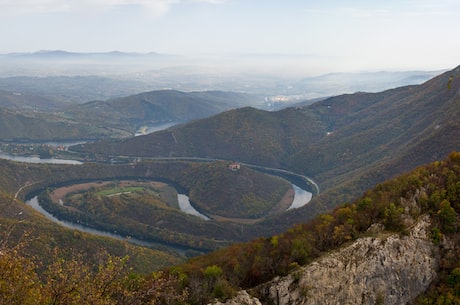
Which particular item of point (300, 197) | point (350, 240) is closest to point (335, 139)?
point (300, 197)

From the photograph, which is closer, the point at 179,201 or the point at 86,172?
the point at 179,201

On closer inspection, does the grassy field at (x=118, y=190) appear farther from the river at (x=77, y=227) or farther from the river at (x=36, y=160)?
the river at (x=36, y=160)

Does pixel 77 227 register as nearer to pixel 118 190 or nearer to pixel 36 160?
pixel 118 190

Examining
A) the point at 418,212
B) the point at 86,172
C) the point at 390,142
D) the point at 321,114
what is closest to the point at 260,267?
the point at 418,212

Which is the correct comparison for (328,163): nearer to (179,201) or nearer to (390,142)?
(390,142)

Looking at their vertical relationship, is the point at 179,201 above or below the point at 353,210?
below

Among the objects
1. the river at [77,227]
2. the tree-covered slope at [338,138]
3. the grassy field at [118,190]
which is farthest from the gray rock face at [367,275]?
the grassy field at [118,190]

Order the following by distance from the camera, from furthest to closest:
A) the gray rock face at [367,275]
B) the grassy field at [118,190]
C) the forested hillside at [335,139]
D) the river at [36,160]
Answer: the river at [36,160] → the grassy field at [118,190] → the forested hillside at [335,139] → the gray rock face at [367,275]

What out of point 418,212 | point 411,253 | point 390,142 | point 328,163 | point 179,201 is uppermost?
point 418,212
